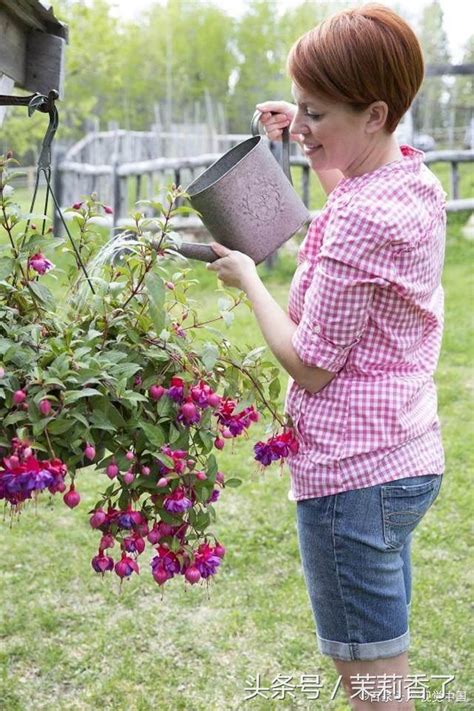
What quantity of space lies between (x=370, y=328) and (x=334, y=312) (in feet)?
0.31

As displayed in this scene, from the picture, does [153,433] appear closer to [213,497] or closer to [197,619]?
[213,497]

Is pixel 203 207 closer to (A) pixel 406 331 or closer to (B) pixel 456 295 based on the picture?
(A) pixel 406 331

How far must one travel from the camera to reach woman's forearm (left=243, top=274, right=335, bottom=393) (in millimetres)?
1687

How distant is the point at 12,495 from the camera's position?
154cm

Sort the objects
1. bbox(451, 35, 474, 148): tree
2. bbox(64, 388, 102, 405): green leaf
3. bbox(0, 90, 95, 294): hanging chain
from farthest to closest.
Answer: bbox(451, 35, 474, 148): tree → bbox(0, 90, 95, 294): hanging chain → bbox(64, 388, 102, 405): green leaf

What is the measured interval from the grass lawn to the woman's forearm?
0.85 m

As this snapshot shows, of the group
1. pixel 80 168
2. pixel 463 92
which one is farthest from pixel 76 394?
pixel 463 92

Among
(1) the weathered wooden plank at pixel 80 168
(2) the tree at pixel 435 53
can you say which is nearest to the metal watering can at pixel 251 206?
(1) the weathered wooden plank at pixel 80 168

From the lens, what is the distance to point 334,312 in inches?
63.6

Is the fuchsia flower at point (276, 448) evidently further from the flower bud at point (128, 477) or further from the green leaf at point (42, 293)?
the green leaf at point (42, 293)

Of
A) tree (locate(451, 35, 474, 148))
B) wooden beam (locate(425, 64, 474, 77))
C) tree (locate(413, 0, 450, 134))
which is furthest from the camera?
tree (locate(413, 0, 450, 134))

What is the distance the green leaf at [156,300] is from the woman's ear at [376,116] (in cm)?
45

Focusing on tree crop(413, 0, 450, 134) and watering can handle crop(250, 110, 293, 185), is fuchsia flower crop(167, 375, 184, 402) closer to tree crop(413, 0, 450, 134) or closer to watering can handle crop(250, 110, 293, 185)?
watering can handle crop(250, 110, 293, 185)

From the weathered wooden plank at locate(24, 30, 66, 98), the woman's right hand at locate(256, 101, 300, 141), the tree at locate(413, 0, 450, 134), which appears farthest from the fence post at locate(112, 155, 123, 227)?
the tree at locate(413, 0, 450, 134)
